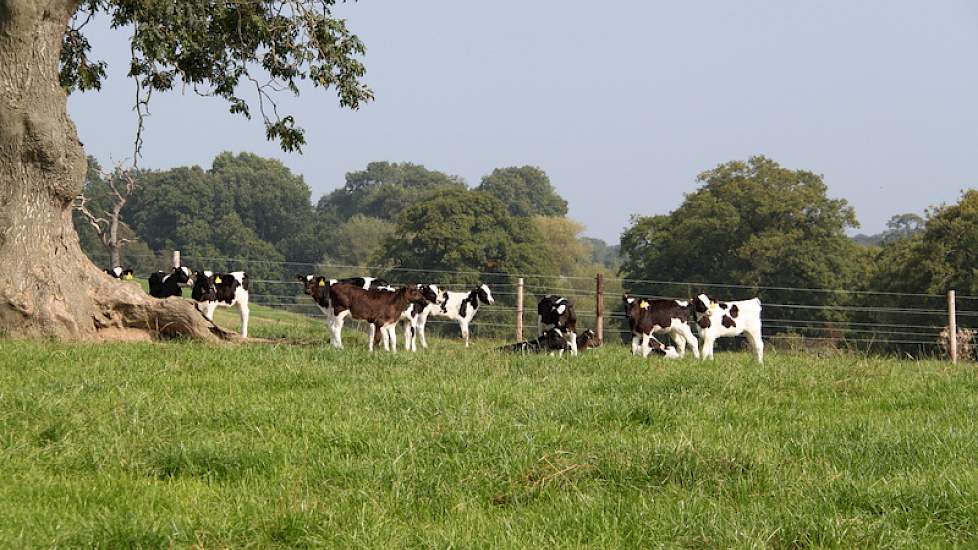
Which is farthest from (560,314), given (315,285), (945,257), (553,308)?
(945,257)

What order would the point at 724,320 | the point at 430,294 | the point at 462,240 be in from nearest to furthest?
the point at 724,320 → the point at 430,294 → the point at 462,240

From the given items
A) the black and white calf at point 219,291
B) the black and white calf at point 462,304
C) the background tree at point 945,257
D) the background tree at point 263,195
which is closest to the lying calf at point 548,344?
the black and white calf at point 462,304

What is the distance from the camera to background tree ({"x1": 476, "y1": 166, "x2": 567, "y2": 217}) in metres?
108

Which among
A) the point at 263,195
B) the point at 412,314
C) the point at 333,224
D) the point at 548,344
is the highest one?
the point at 263,195

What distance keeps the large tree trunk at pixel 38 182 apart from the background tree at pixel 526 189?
300 feet

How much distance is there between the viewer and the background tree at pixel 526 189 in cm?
10812

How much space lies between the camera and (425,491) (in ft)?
21.5

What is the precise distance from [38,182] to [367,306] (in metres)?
5.80

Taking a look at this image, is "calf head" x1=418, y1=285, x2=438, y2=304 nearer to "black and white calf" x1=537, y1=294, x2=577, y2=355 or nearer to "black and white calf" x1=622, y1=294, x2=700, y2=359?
"black and white calf" x1=537, y1=294, x2=577, y2=355

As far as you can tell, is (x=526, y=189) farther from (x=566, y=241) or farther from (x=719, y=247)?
(x=719, y=247)

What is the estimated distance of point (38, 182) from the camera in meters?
15.1

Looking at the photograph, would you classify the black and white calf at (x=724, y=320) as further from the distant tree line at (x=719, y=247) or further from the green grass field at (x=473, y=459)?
the distant tree line at (x=719, y=247)

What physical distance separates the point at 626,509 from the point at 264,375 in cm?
545

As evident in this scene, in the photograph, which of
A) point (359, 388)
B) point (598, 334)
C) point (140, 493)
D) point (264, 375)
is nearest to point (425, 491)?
point (140, 493)
